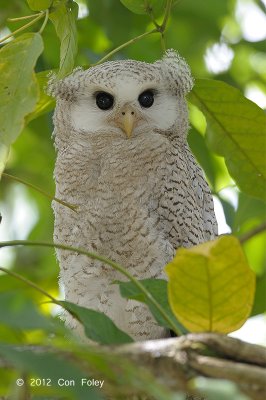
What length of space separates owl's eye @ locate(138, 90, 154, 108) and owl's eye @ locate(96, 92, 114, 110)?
0.40 ft

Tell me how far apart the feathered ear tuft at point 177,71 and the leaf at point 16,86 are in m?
1.41

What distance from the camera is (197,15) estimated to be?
3902 millimetres

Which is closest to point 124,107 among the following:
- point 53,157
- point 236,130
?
point 236,130

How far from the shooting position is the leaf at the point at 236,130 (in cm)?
266

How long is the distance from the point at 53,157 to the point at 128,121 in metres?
1.07

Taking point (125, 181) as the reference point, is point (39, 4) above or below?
below

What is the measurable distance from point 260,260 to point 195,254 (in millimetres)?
2790

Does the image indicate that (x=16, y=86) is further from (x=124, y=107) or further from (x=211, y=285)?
(x=124, y=107)

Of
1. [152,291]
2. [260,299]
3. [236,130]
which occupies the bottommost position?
[152,291]

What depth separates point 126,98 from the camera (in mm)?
3539

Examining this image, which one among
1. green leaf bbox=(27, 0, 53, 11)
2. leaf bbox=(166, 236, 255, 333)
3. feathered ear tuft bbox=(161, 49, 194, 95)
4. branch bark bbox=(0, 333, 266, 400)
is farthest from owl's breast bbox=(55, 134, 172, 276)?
branch bark bbox=(0, 333, 266, 400)

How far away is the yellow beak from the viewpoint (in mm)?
3369

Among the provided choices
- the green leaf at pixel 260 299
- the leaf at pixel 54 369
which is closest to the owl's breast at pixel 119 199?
the green leaf at pixel 260 299

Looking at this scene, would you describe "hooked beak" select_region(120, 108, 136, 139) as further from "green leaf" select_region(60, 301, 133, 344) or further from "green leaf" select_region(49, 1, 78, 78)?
"green leaf" select_region(60, 301, 133, 344)
